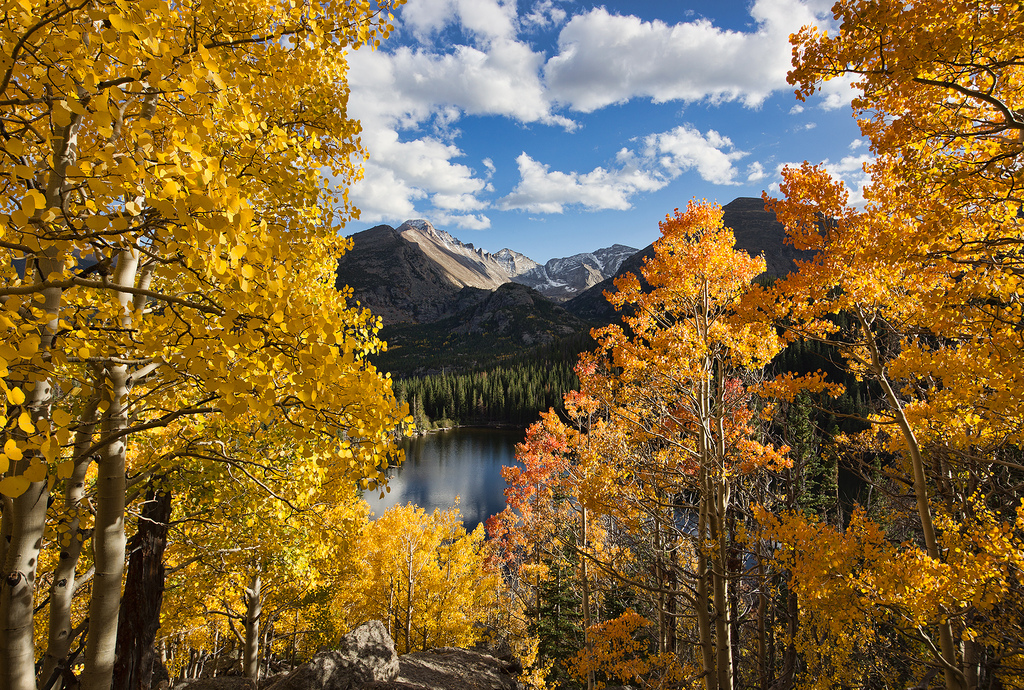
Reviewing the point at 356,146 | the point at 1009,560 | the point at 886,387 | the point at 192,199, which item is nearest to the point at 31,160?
the point at 356,146

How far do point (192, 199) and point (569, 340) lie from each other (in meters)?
140

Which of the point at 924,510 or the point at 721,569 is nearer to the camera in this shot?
the point at 924,510

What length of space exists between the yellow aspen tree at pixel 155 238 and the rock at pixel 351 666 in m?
6.25

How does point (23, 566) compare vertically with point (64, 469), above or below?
below

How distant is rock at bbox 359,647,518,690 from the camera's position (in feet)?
38.5

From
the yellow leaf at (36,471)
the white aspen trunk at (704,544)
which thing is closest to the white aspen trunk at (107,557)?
the yellow leaf at (36,471)

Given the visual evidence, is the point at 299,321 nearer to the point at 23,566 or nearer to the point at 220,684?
the point at 23,566

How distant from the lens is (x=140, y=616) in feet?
14.6

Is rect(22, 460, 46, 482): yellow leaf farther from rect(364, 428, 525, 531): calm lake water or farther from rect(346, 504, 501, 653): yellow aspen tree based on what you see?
rect(364, 428, 525, 531): calm lake water

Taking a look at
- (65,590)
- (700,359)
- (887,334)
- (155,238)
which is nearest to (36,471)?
(155,238)

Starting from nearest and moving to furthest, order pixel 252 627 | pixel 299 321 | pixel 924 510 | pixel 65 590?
1. pixel 299 321
2. pixel 65 590
3. pixel 924 510
4. pixel 252 627

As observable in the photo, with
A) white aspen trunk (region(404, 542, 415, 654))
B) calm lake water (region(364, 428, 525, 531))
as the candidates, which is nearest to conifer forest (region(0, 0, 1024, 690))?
white aspen trunk (region(404, 542, 415, 654))

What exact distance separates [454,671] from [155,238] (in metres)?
15.1

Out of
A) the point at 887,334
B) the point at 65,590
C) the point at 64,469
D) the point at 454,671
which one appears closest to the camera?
the point at 64,469
